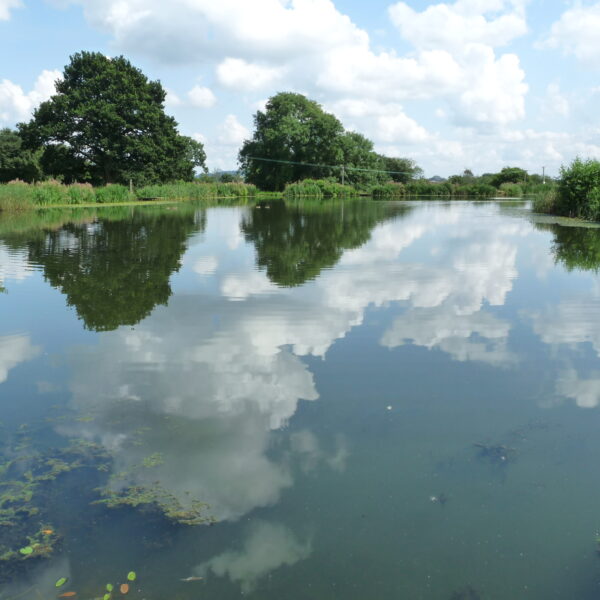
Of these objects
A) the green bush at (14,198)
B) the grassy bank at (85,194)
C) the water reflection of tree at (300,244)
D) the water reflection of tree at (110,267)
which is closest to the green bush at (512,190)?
the grassy bank at (85,194)

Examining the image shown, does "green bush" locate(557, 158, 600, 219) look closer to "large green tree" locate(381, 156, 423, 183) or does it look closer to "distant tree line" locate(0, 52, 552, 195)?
"distant tree line" locate(0, 52, 552, 195)

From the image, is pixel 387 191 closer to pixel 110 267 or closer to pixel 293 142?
pixel 293 142

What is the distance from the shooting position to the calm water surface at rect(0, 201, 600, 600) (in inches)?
113

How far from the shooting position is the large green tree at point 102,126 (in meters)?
45.3

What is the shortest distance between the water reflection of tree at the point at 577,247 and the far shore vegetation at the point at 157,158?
5.41 meters

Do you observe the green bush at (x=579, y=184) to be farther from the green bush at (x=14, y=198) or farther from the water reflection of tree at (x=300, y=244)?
the green bush at (x=14, y=198)

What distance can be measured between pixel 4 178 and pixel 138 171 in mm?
17829

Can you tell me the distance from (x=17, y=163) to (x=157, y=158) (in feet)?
61.1

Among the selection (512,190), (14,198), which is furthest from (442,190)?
(14,198)

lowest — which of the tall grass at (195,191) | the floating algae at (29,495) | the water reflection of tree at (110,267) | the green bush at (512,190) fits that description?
the floating algae at (29,495)

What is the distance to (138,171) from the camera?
4694cm

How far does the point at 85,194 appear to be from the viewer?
38.3 meters

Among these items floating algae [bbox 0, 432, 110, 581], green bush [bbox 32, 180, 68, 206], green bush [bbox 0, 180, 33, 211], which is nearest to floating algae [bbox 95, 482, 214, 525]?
floating algae [bbox 0, 432, 110, 581]

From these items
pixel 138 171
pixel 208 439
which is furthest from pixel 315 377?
pixel 138 171
